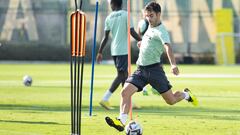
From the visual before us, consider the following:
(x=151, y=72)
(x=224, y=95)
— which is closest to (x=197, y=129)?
(x=151, y=72)

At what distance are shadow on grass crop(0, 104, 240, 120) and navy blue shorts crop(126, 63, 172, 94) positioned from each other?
2.80 meters

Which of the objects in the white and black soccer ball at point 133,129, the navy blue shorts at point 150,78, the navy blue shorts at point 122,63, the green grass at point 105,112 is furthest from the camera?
the navy blue shorts at point 122,63

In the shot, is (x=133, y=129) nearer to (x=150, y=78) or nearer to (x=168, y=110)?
(x=150, y=78)

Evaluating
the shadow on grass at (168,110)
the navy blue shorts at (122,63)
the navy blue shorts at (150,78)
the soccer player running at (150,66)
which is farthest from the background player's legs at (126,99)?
the navy blue shorts at (122,63)

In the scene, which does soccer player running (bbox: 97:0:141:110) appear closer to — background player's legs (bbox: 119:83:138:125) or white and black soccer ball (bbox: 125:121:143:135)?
background player's legs (bbox: 119:83:138:125)

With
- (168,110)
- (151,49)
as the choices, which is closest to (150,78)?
(151,49)

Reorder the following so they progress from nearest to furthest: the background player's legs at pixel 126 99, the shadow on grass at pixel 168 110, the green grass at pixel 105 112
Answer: the background player's legs at pixel 126 99
the green grass at pixel 105 112
the shadow on grass at pixel 168 110

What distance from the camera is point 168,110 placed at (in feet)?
59.2

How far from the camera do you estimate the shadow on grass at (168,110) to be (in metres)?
16.6

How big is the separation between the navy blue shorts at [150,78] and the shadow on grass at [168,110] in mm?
2796

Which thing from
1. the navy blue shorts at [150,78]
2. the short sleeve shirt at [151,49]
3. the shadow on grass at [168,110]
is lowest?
the shadow on grass at [168,110]

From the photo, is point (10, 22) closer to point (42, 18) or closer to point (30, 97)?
point (42, 18)

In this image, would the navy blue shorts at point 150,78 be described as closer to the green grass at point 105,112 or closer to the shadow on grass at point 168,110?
the green grass at point 105,112

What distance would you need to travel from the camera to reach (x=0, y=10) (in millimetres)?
52562
